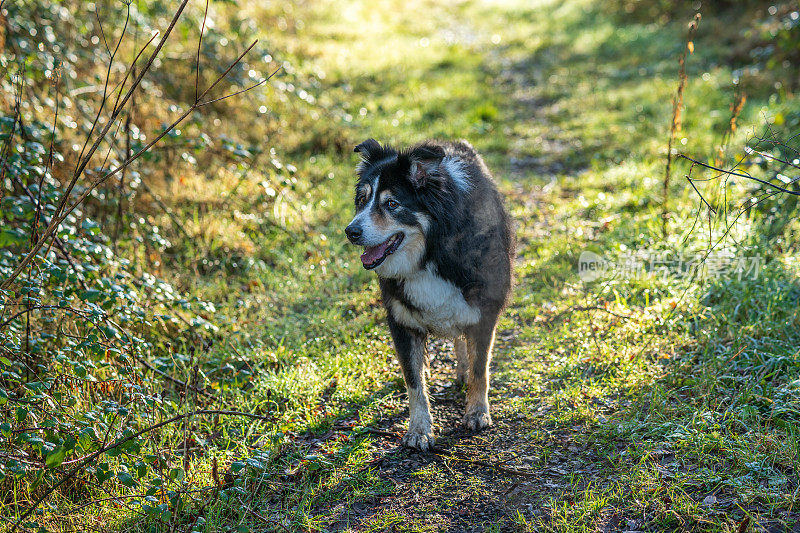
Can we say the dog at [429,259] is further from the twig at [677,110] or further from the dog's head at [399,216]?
the twig at [677,110]

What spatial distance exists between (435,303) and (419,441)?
2.68 feet

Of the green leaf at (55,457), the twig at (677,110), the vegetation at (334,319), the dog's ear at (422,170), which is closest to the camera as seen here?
the green leaf at (55,457)

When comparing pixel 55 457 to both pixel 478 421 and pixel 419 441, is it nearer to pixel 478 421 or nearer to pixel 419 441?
pixel 419 441

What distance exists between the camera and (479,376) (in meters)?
3.86

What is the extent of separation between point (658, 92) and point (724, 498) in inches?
305

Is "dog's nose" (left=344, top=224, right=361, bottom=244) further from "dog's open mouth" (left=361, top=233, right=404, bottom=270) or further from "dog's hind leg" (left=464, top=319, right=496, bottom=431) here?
"dog's hind leg" (left=464, top=319, right=496, bottom=431)

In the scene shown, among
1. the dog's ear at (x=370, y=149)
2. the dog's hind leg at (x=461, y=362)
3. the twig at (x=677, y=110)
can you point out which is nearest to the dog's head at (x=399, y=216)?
the dog's ear at (x=370, y=149)

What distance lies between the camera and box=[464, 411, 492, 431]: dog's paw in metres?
3.88

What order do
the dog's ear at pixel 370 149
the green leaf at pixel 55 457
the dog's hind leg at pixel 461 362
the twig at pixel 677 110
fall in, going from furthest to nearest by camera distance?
the twig at pixel 677 110 < the dog's hind leg at pixel 461 362 < the dog's ear at pixel 370 149 < the green leaf at pixel 55 457

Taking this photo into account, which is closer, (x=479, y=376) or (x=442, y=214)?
(x=442, y=214)

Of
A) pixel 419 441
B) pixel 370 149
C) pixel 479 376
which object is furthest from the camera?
pixel 370 149

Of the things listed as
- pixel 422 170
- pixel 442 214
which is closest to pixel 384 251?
pixel 442 214

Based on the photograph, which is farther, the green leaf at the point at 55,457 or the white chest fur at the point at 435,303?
the white chest fur at the point at 435,303

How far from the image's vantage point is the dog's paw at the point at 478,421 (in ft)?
12.7
